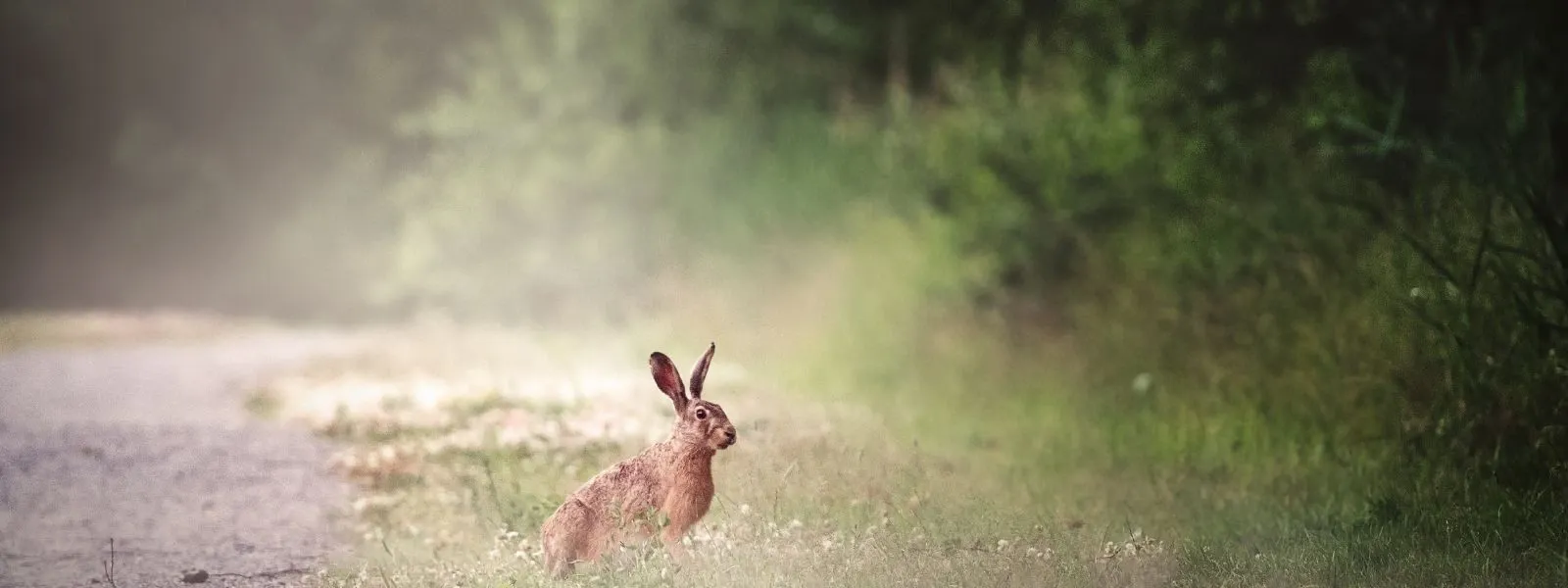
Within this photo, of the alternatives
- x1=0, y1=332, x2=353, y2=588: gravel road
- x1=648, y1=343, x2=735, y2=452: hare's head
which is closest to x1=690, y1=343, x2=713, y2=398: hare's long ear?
x1=648, y1=343, x2=735, y2=452: hare's head

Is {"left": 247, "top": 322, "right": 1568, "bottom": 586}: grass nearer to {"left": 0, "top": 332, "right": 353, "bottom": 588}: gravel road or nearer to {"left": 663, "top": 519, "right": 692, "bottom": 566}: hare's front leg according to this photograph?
{"left": 663, "top": 519, "right": 692, "bottom": 566}: hare's front leg

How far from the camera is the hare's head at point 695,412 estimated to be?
364cm

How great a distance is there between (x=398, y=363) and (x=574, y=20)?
6768 millimetres

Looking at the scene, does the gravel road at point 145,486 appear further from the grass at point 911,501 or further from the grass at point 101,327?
the grass at point 101,327

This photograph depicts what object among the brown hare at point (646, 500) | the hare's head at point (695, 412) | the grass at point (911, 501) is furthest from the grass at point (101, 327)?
the hare's head at point (695, 412)

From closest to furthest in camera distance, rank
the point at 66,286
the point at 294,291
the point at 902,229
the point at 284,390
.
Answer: the point at 284,390 → the point at 902,229 → the point at 66,286 → the point at 294,291

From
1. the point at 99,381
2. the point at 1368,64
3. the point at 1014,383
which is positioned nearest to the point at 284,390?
the point at 99,381

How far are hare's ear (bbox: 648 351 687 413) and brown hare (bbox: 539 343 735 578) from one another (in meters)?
0.04

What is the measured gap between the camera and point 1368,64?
8.37 metres

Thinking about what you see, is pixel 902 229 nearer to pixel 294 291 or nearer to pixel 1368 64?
pixel 1368 64

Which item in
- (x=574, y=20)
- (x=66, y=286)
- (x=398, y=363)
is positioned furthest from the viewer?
(x=66, y=286)

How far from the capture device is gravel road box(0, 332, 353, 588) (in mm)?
4719

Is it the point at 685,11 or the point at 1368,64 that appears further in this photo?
the point at 685,11

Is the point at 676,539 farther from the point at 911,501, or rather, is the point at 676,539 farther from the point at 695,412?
the point at 911,501
